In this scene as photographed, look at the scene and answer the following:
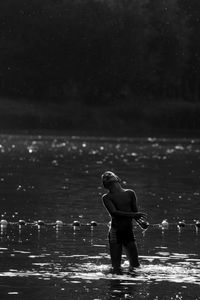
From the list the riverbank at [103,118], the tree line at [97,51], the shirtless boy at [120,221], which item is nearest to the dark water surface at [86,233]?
the shirtless boy at [120,221]

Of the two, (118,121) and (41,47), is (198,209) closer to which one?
(118,121)

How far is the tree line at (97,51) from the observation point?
525 feet

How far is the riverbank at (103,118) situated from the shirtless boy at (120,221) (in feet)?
363

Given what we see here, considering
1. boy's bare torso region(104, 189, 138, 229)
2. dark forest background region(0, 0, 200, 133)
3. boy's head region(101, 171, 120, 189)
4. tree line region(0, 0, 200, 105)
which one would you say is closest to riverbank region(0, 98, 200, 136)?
dark forest background region(0, 0, 200, 133)

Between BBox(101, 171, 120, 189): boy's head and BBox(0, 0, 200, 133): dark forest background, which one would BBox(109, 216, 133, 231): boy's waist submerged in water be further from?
BBox(0, 0, 200, 133): dark forest background

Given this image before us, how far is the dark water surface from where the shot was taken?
25.7 m

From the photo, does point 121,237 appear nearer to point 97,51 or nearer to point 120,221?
point 120,221

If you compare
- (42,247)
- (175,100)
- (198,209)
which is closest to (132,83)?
(175,100)

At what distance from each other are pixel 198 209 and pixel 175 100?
11959 cm

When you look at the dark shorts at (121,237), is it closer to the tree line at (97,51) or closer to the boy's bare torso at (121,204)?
the boy's bare torso at (121,204)

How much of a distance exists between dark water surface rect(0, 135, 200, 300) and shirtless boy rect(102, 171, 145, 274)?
1.31ft

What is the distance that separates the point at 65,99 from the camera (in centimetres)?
15900

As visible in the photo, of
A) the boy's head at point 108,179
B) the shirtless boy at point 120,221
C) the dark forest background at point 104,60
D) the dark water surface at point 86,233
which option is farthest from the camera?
the dark forest background at point 104,60

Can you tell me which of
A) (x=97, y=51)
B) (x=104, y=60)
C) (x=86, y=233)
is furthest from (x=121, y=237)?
(x=97, y=51)
